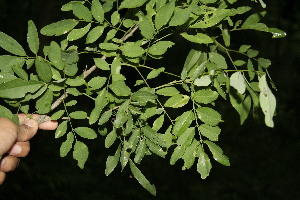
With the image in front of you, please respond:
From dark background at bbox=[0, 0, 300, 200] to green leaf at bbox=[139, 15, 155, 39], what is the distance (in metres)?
3.18

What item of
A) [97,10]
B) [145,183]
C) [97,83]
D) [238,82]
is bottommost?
[145,183]

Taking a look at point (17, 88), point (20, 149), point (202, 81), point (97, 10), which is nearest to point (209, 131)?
point (202, 81)

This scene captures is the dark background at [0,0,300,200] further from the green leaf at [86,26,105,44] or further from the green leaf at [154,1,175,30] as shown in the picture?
the green leaf at [154,1,175,30]

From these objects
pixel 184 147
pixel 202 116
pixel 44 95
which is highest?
pixel 44 95

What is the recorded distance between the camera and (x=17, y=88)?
1203 mm

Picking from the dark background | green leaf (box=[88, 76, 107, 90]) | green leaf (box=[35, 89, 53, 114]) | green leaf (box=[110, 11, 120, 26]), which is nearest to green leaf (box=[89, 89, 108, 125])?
green leaf (box=[88, 76, 107, 90])

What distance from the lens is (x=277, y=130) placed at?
23.6 ft

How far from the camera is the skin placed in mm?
1415

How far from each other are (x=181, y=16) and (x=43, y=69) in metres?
0.51

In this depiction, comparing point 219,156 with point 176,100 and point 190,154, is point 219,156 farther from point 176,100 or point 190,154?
point 176,100

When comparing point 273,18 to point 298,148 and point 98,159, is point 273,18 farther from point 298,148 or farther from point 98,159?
point 98,159

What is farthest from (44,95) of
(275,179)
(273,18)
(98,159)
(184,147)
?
(273,18)

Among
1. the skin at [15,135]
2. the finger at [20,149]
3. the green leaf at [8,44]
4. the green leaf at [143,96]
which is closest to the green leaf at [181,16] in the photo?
the green leaf at [143,96]

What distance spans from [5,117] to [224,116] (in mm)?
6306
